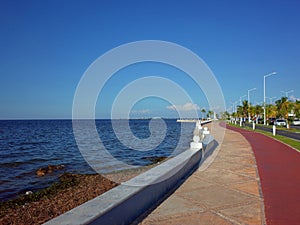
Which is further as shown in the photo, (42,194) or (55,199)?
(42,194)

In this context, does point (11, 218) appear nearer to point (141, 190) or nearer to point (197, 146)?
point (141, 190)

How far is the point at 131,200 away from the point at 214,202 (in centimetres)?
187

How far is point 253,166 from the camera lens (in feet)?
28.0

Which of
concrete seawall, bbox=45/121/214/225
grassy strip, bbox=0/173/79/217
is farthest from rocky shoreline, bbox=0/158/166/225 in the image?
concrete seawall, bbox=45/121/214/225

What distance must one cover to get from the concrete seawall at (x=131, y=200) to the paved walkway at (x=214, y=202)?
0.56 feet

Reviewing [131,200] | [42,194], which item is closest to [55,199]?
[42,194]

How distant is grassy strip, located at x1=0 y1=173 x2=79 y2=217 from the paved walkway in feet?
16.6

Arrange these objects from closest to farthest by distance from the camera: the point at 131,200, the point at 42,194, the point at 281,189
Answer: the point at 131,200 → the point at 281,189 → the point at 42,194

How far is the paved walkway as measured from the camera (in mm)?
4035

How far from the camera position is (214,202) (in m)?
4.82

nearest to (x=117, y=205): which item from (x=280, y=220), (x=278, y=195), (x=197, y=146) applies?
(x=280, y=220)

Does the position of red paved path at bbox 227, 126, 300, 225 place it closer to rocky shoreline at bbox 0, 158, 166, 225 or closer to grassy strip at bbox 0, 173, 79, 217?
rocky shoreline at bbox 0, 158, 166, 225

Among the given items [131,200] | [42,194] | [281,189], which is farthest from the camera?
[42,194]

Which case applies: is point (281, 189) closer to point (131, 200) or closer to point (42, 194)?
point (131, 200)
